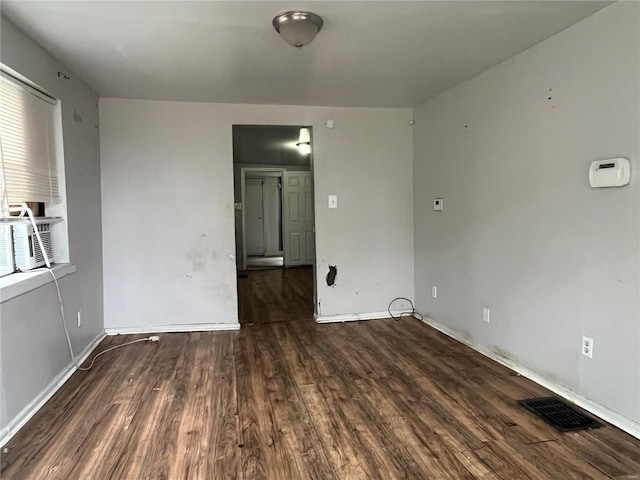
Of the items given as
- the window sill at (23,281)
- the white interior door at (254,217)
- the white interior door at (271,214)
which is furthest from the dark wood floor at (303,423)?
the white interior door at (271,214)

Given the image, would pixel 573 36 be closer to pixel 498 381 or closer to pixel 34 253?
pixel 498 381

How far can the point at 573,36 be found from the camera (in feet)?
7.75

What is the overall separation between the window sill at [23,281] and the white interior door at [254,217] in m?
6.63

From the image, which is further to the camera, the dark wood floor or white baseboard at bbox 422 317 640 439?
white baseboard at bbox 422 317 640 439

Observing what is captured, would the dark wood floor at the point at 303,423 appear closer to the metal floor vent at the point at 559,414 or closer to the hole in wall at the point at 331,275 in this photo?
the metal floor vent at the point at 559,414

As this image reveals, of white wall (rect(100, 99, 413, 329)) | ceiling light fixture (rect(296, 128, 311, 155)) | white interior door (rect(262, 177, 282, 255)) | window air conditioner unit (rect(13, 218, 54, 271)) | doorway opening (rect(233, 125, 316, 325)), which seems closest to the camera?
window air conditioner unit (rect(13, 218, 54, 271))

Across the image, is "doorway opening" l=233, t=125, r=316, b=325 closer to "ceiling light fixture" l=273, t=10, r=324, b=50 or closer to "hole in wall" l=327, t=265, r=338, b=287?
"hole in wall" l=327, t=265, r=338, b=287

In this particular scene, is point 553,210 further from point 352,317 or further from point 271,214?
point 271,214

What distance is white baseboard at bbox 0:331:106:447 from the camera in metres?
2.11

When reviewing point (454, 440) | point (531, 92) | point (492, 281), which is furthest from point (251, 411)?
point (531, 92)

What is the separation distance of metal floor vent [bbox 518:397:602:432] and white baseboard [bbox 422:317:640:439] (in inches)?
2.5

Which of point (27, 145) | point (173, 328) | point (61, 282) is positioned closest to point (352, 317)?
point (173, 328)

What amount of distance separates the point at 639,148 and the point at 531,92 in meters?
0.88

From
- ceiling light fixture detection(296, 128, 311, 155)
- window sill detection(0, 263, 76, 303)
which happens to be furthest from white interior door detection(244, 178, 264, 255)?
window sill detection(0, 263, 76, 303)
